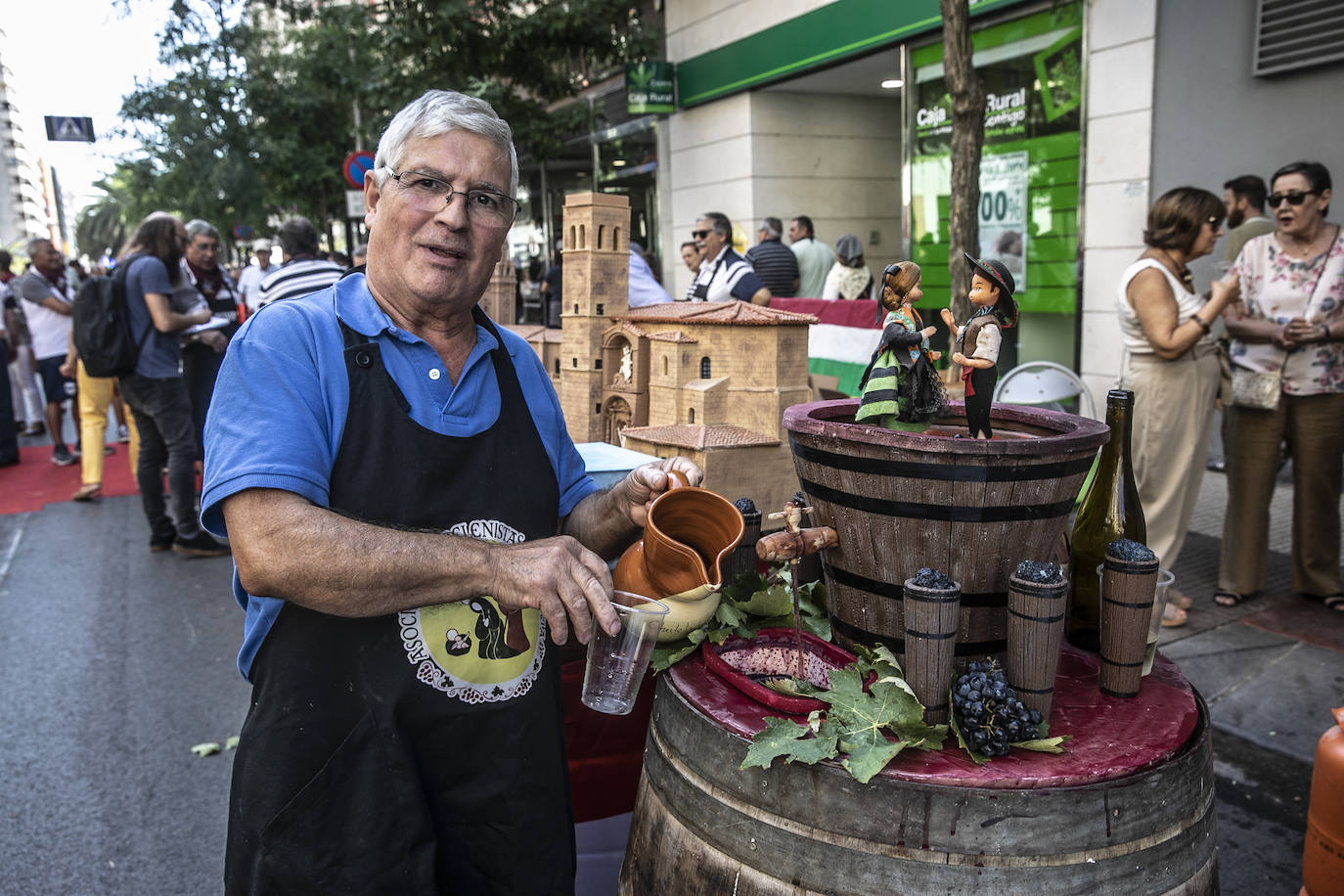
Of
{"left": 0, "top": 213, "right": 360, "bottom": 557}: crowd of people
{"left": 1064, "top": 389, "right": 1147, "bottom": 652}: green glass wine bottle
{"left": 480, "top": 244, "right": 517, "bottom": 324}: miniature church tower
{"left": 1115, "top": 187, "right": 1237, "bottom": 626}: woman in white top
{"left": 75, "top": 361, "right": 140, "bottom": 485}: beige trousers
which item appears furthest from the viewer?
{"left": 75, "top": 361, "right": 140, "bottom": 485}: beige trousers

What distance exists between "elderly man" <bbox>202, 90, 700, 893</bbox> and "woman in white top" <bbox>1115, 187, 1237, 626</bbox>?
3.26 m

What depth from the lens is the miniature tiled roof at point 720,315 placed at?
124 inches

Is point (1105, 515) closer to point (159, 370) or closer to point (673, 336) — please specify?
point (673, 336)

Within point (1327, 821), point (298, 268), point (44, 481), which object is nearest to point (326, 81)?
point (44, 481)

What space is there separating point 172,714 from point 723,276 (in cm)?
362

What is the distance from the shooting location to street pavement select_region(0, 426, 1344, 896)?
123 inches

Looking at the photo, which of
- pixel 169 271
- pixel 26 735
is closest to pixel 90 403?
pixel 169 271

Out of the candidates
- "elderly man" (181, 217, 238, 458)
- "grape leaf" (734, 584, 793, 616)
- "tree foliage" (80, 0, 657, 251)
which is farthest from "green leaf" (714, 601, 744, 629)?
"tree foliage" (80, 0, 657, 251)

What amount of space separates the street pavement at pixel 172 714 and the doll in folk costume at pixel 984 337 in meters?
2.00

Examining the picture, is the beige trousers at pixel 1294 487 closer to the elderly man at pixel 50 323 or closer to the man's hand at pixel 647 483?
the man's hand at pixel 647 483

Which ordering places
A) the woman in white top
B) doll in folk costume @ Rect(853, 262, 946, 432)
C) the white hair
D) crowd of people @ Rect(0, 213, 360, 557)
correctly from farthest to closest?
crowd of people @ Rect(0, 213, 360, 557)
the woman in white top
doll in folk costume @ Rect(853, 262, 946, 432)
the white hair

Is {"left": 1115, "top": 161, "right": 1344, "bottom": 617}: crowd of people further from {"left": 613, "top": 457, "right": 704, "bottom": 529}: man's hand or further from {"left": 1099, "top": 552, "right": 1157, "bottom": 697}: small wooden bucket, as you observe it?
{"left": 613, "top": 457, "right": 704, "bottom": 529}: man's hand

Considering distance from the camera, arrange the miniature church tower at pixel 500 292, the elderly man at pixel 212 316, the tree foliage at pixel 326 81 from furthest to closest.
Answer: the tree foliage at pixel 326 81 < the elderly man at pixel 212 316 < the miniature church tower at pixel 500 292

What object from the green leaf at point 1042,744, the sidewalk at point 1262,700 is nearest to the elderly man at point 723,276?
the sidewalk at point 1262,700
